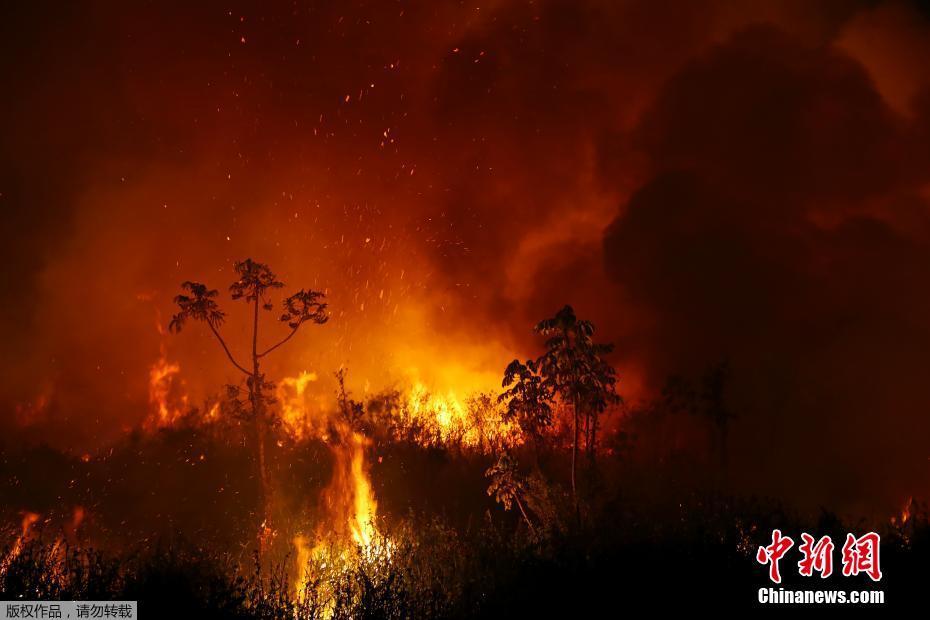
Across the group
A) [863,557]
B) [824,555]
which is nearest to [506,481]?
[824,555]

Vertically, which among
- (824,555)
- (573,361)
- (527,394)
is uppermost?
(573,361)

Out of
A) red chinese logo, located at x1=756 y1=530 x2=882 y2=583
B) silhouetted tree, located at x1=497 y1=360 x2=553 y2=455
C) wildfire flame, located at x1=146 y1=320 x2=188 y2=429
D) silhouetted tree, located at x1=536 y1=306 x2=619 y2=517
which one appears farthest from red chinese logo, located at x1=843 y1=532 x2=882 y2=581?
wildfire flame, located at x1=146 y1=320 x2=188 y2=429

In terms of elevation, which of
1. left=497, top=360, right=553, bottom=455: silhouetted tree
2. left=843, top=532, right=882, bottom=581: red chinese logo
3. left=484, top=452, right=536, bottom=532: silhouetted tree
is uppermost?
left=497, top=360, right=553, bottom=455: silhouetted tree

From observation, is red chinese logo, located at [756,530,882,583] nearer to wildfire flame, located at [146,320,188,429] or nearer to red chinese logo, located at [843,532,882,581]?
red chinese logo, located at [843,532,882,581]

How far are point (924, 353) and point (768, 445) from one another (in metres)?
9.79

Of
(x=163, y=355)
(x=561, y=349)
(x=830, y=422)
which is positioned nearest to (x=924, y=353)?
(x=830, y=422)

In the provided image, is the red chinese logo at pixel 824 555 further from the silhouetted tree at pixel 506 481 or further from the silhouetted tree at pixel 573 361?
the silhouetted tree at pixel 506 481

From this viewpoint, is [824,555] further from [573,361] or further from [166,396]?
[166,396]

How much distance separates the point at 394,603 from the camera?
9.91m

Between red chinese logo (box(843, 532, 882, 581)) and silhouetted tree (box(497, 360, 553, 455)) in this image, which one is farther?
silhouetted tree (box(497, 360, 553, 455))

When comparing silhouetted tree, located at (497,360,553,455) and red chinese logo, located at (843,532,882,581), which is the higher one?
silhouetted tree, located at (497,360,553,455)

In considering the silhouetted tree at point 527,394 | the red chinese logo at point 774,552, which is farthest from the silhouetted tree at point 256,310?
the red chinese logo at point 774,552

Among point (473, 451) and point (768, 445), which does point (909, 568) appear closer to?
point (473, 451)

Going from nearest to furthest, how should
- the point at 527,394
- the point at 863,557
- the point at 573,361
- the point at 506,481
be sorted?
the point at 863,557, the point at 573,361, the point at 506,481, the point at 527,394
